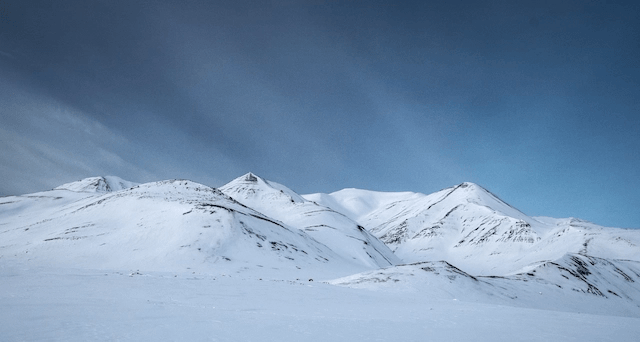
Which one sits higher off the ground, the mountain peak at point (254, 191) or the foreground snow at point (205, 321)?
the mountain peak at point (254, 191)

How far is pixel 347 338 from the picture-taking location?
8039 mm

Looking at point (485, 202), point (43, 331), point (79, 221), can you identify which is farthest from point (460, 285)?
point (485, 202)

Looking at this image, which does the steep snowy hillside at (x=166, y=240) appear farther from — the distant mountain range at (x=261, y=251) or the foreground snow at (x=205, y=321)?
the foreground snow at (x=205, y=321)

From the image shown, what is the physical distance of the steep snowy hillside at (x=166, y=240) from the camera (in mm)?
47688

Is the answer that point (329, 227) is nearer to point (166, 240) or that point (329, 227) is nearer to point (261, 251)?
point (261, 251)

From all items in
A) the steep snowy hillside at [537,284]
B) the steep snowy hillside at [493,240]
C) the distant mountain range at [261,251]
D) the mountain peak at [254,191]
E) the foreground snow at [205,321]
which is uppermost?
the mountain peak at [254,191]

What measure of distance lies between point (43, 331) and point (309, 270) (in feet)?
157

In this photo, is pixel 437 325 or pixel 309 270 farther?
pixel 309 270

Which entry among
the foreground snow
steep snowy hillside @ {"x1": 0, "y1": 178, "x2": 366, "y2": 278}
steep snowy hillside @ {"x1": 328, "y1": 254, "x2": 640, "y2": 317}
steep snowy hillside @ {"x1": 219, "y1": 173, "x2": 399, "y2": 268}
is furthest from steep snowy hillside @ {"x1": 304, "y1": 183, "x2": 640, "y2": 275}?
the foreground snow

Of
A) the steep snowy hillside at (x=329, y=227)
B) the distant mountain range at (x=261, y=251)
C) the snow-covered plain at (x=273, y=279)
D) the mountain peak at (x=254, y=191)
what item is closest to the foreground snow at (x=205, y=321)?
the snow-covered plain at (x=273, y=279)

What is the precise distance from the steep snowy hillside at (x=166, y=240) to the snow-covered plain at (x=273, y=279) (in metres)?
0.37

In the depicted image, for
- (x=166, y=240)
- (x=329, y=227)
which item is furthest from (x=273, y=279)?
(x=329, y=227)

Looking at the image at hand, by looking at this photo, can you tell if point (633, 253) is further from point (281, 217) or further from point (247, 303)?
point (247, 303)

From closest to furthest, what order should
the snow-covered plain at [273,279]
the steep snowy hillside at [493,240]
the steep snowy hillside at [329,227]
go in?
the snow-covered plain at [273,279] → the steep snowy hillside at [329,227] → the steep snowy hillside at [493,240]
